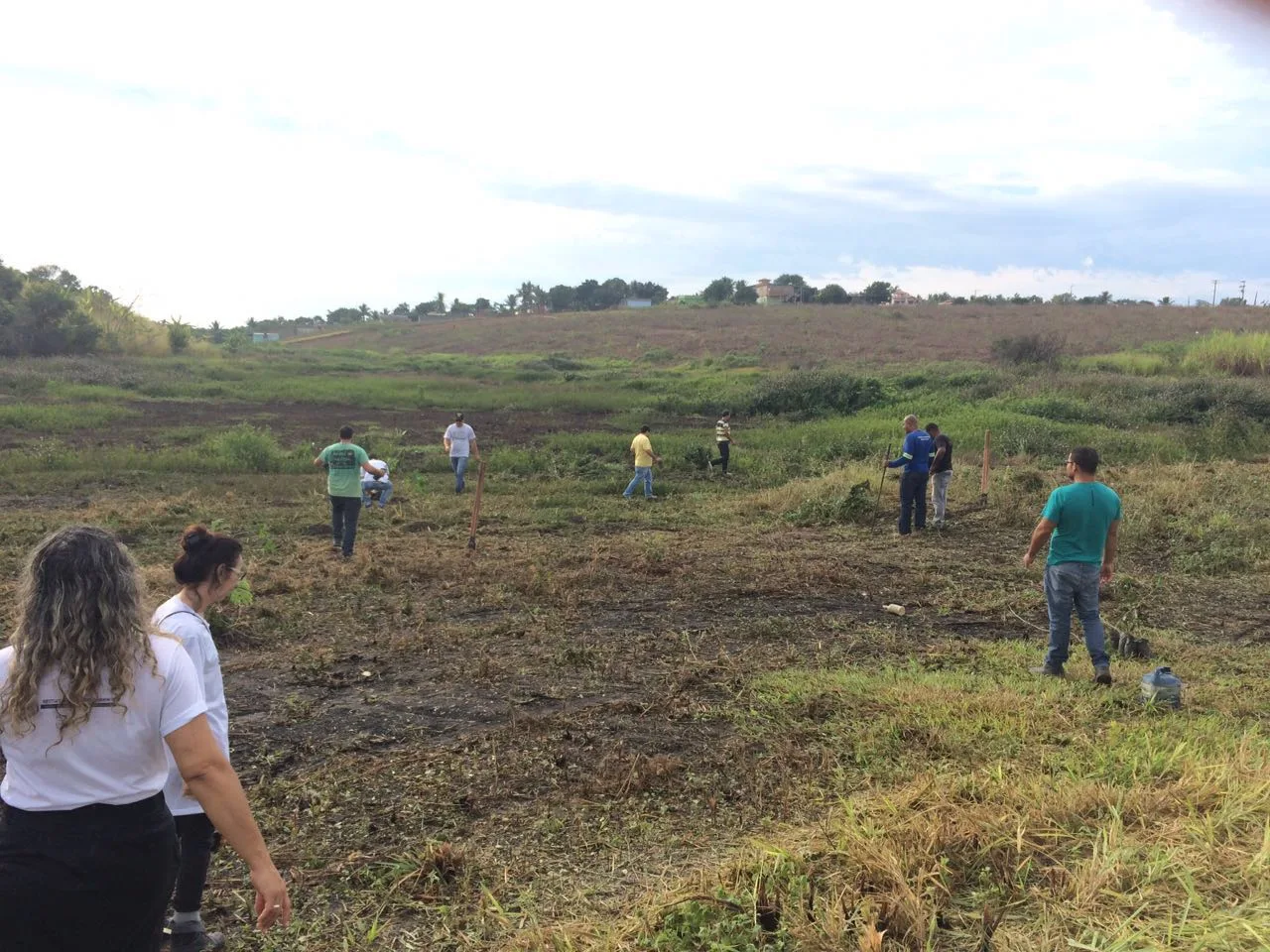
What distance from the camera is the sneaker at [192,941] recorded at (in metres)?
3.49

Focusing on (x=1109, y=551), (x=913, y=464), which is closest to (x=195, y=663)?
(x=1109, y=551)

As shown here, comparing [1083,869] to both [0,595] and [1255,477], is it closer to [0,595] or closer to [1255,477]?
[0,595]

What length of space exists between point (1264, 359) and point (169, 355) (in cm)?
5246

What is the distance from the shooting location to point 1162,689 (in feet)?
18.7

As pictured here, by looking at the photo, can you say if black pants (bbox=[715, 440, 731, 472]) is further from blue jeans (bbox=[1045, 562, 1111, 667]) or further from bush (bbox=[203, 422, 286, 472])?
blue jeans (bbox=[1045, 562, 1111, 667])

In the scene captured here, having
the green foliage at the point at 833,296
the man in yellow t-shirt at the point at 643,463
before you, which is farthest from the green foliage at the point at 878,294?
the man in yellow t-shirt at the point at 643,463

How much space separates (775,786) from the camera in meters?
4.80

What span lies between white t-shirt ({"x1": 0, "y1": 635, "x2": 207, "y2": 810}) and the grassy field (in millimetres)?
1593

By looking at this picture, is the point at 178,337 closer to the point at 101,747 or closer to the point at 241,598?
the point at 241,598

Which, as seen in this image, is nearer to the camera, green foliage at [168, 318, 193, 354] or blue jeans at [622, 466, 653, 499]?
blue jeans at [622, 466, 653, 499]

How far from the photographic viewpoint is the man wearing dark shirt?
42.5 ft

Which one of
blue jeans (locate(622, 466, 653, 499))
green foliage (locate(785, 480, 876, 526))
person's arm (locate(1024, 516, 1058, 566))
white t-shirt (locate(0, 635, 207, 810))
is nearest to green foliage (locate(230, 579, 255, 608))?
white t-shirt (locate(0, 635, 207, 810))

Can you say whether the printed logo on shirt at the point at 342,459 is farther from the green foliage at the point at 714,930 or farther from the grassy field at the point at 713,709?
the green foliage at the point at 714,930

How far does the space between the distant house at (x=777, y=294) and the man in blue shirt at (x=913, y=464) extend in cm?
7998
